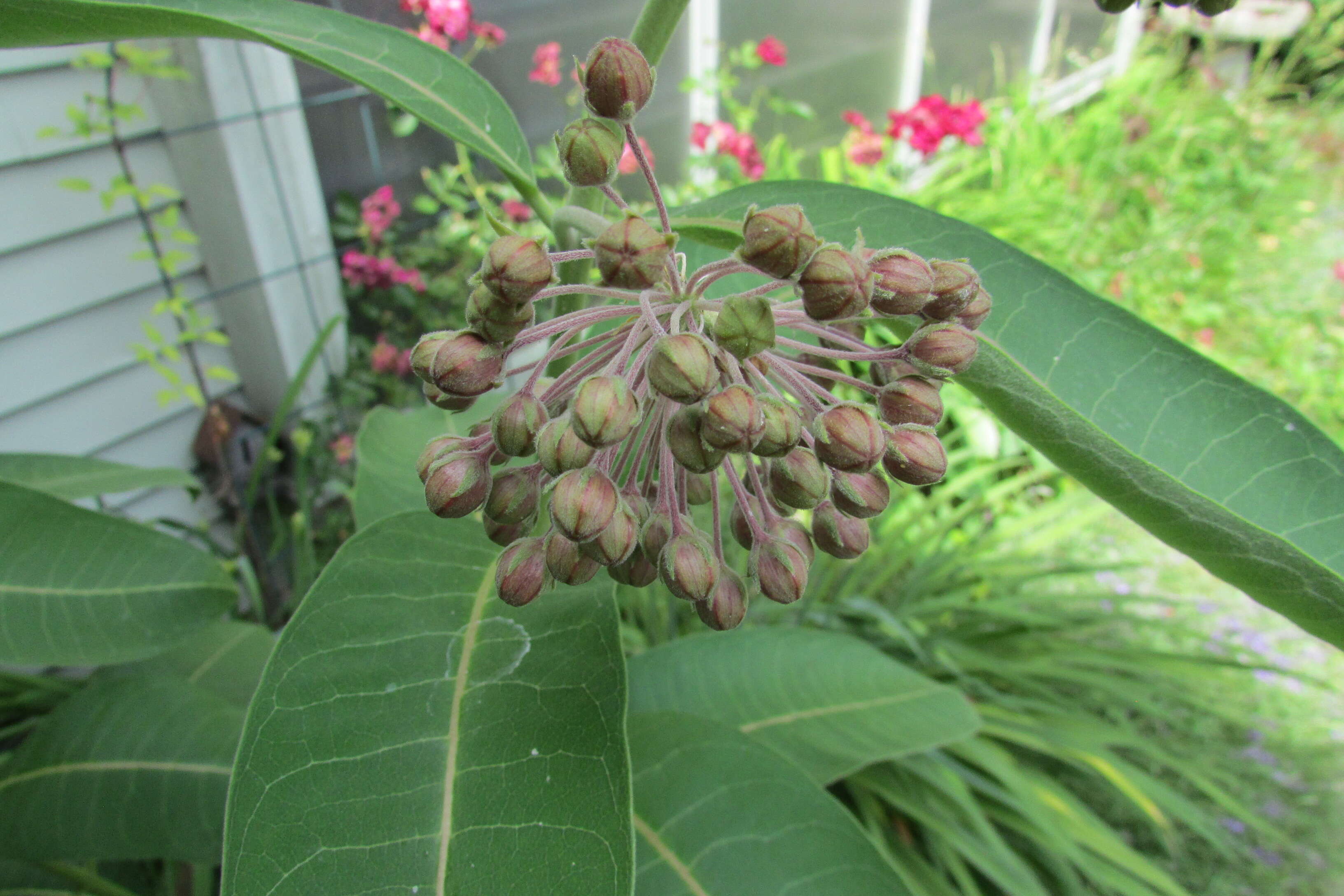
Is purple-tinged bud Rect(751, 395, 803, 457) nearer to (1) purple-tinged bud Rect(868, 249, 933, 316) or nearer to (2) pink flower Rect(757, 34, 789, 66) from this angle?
(1) purple-tinged bud Rect(868, 249, 933, 316)

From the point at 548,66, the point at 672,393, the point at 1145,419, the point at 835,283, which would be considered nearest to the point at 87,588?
the point at 672,393

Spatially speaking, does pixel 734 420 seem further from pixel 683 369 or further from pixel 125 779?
pixel 125 779

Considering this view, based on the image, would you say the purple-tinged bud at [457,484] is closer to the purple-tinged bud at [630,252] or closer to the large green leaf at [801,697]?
the purple-tinged bud at [630,252]

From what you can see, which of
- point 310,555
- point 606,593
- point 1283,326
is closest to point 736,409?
point 606,593

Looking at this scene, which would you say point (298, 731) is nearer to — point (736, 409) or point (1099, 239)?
point (736, 409)

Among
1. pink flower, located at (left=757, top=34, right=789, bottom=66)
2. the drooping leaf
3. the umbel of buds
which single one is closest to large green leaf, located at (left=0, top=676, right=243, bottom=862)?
the drooping leaf
